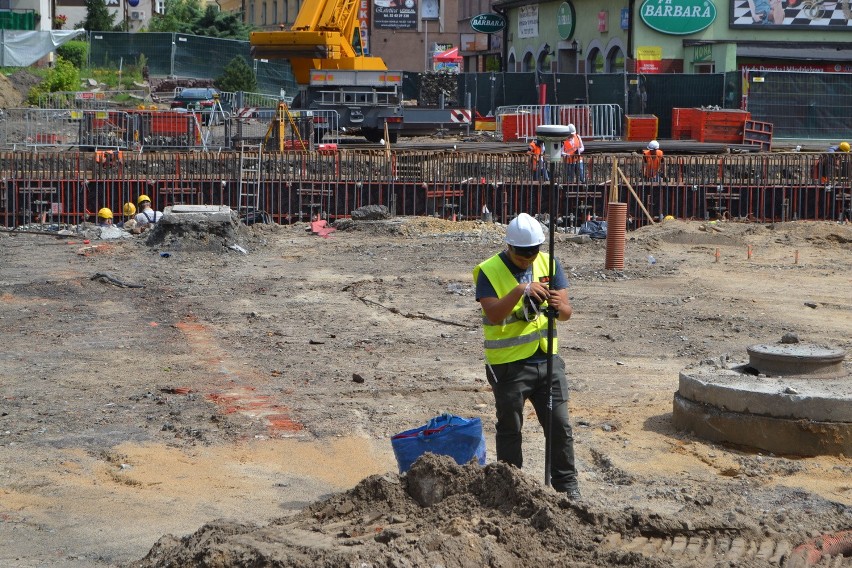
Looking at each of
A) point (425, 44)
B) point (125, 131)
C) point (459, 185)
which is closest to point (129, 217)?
point (459, 185)

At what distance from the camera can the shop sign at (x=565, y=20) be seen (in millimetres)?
45750

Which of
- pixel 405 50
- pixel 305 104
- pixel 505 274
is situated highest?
pixel 405 50

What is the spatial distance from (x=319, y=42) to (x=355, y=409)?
2490 centimetres

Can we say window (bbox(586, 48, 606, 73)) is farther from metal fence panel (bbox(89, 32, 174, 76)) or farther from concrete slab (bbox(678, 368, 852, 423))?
concrete slab (bbox(678, 368, 852, 423))

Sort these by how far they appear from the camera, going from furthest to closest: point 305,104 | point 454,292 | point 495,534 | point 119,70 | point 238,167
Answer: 1. point 119,70
2. point 305,104
3. point 238,167
4. point 454,292
5. point 495,534

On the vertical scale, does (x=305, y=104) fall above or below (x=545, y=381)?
above

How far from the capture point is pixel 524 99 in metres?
40.6

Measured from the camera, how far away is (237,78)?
1949 inches

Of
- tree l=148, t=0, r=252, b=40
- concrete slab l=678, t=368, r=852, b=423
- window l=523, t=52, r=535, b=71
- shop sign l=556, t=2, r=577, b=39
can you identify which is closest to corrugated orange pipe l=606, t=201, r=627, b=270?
concrete slab l=678, t=368, r=852, b=423

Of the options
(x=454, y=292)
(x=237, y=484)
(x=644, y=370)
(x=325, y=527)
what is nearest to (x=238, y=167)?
(x=454, y=292)

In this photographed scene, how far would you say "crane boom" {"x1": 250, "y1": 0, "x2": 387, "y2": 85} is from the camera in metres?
32.8

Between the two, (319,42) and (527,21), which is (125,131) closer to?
(319,42)

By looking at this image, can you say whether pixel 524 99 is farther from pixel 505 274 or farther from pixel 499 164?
pixel 505 274

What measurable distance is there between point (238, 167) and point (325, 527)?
18.3 meters
